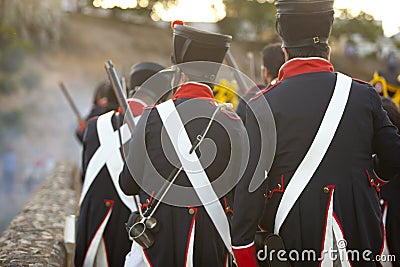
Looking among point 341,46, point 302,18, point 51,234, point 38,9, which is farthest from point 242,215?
point 341,46

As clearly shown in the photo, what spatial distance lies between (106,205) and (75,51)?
100ft

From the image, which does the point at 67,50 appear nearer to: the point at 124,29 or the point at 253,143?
the point at 124,29

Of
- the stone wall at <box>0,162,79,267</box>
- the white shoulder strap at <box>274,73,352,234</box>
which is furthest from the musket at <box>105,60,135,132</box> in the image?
the white shoulder strap at <box>274,73,352,234</box>

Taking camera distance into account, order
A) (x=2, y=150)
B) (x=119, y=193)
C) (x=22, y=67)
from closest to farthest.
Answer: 1. (x=119, y=193)
2. (x=2, y=150)
3. (x=22, y=67)

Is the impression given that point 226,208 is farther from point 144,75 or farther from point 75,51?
point 75,51

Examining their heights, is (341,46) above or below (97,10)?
below

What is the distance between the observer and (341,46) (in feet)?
121

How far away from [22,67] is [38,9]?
12.5 ft

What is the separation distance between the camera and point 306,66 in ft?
9.05

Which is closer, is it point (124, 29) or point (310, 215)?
point (310, 215)

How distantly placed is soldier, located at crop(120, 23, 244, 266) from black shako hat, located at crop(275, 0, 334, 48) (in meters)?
0.50

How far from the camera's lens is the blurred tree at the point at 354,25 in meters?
36.1

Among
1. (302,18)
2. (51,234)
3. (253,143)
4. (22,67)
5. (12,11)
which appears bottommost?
(51,234)

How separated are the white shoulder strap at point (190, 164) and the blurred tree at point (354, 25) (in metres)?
33.9
